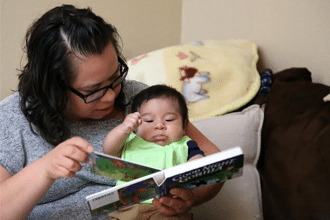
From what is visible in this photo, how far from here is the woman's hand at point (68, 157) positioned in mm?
810

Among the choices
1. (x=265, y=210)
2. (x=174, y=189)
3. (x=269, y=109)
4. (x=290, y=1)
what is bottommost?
(x=265, y=210)

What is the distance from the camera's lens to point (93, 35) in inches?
39.8

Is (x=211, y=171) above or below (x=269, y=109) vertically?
above

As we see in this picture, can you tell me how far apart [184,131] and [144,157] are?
0.76 ft

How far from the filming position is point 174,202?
3.04ft

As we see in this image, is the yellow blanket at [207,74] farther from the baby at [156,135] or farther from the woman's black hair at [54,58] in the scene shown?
the woman's black hair at [54,58]

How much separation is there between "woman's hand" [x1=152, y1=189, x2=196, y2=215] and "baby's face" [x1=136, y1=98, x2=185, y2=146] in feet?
0.94

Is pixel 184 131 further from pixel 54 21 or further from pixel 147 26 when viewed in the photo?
pixel 147 26

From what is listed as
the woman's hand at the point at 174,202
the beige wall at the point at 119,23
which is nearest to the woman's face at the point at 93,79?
the woman's hand at the point at 174,202

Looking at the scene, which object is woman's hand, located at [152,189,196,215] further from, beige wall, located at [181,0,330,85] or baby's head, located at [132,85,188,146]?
beige wall, located at [181,0,330,85]

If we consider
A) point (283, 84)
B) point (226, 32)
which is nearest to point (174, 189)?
point (283, 84)

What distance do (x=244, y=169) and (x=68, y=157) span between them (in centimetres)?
97

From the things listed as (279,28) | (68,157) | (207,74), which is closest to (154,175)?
(68,157)

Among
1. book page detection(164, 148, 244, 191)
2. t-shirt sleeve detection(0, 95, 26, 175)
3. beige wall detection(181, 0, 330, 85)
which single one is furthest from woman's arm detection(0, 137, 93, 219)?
beige wall detection(181, 0, 330, 85)
